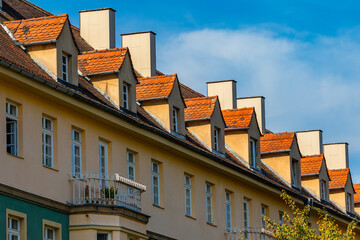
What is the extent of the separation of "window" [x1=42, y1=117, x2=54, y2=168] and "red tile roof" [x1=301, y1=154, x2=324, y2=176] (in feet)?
88.7

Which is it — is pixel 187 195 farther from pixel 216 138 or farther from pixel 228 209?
pixel 216 138

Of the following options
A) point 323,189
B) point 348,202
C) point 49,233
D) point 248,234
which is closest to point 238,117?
point 248,234

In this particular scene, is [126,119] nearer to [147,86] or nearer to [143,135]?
[143,135]

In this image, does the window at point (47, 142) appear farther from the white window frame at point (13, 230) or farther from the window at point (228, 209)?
the window at point (228, 209)

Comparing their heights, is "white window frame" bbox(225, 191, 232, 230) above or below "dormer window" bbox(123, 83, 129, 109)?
below

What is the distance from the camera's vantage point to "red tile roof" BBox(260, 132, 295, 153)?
196ft

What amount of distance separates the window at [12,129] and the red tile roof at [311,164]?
29.0 m

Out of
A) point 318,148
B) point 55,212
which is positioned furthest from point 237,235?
point 318,148

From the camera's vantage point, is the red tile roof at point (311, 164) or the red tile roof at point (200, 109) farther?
the red tile roof at point (311, 164)

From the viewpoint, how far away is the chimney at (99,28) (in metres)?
50.8

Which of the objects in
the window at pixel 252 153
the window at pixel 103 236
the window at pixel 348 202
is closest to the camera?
the window at pixel 103 236

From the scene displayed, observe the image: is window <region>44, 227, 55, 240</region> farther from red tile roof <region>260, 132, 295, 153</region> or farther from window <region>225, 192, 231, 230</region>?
red tile roof <region>260, 132, 295, 153</region>

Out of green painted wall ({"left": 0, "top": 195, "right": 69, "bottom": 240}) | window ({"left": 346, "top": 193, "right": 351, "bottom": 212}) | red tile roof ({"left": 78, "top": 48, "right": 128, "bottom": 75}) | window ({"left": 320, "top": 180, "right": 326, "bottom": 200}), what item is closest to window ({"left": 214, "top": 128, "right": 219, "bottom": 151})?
red tile roof ({"left": 78, "top": 48, "right": 128, "bottom": 75})

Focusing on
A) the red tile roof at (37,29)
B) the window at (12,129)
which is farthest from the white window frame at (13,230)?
the red tile roof at (37,29)
